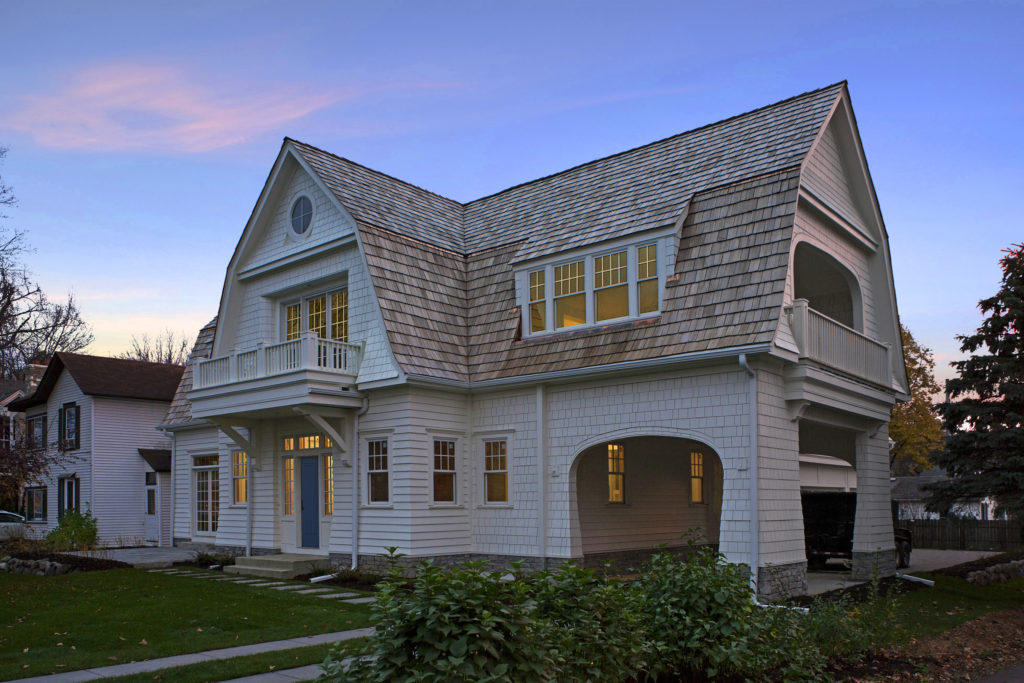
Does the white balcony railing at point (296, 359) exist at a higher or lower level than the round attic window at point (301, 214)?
lower

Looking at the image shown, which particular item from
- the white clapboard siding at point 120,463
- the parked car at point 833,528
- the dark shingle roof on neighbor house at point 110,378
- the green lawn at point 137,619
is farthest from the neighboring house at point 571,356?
the dark shingle roof on neighbor house at point 110,378

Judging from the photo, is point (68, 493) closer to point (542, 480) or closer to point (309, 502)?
point (309, 502)

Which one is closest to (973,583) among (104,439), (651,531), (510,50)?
(651,531)

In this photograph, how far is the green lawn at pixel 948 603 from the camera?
1155cm

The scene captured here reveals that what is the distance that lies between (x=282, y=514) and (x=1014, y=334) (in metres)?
16.1

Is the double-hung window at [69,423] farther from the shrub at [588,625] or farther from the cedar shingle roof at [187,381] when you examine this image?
the shrub at [588,625]

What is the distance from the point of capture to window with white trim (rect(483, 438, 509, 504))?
16938 mm

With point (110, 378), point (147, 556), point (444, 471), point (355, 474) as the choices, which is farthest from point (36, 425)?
point (444, 471)

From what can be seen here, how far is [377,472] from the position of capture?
56.1ft

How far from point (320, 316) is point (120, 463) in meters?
17.2

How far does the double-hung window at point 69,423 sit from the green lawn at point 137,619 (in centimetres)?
1720

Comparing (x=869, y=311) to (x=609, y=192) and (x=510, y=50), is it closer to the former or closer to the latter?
(x=609, y=192)

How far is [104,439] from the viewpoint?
3180 cm

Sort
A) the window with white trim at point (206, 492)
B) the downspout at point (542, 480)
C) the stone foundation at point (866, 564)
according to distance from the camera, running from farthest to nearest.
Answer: the window with white trim at point (206, 492), the stone foundation at point (866, 564), the downspout at point (542, 480)
